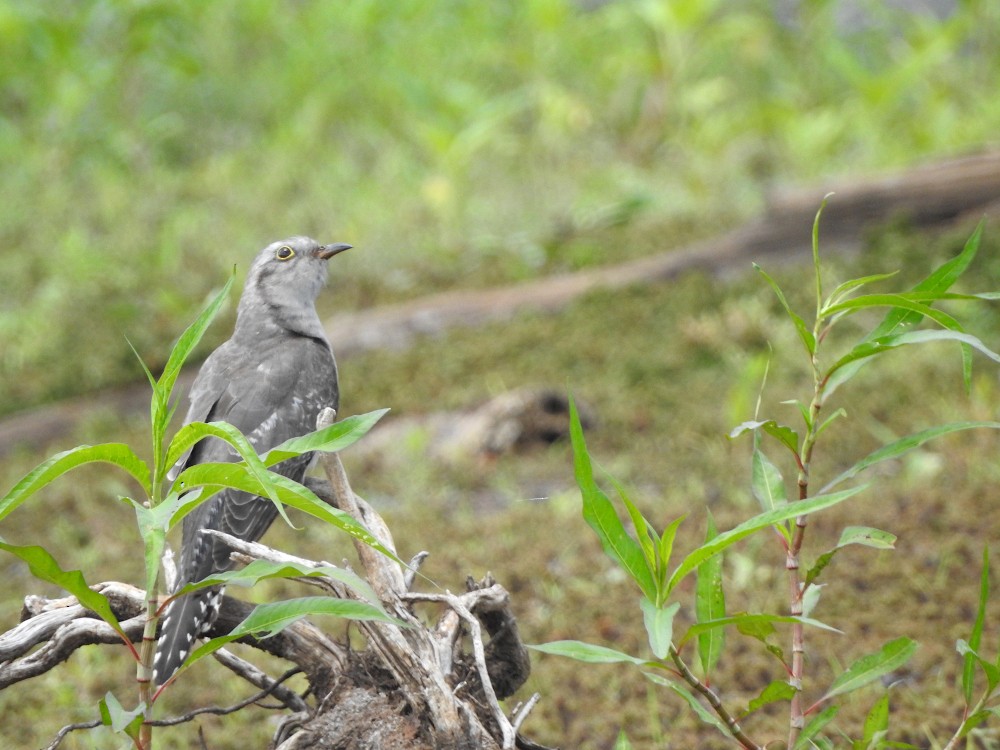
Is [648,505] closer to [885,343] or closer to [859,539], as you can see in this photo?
[859,539]

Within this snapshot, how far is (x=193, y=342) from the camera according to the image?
2.31 meters

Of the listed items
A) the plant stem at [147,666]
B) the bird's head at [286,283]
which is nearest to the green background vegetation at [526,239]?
the bird's head at [286,283]

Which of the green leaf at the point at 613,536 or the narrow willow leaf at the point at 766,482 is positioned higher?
the green leaf at the point at 613,536

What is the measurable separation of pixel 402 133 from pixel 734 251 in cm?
510

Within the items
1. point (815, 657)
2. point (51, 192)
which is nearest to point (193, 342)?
point (815, 657)

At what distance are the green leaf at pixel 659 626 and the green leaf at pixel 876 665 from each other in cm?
46

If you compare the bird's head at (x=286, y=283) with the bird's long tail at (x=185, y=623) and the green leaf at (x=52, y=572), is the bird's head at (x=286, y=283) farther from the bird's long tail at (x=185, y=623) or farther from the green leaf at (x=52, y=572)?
the green leaf at (x=52, y=572)

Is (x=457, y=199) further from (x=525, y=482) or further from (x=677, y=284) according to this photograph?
(x=525, y=482)

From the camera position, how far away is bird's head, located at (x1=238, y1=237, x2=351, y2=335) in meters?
4.16

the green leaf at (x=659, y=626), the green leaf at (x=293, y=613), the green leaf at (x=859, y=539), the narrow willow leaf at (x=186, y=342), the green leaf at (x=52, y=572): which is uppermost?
the narrow willow leaf at (x=186, y=342)

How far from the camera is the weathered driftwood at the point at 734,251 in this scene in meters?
8.56

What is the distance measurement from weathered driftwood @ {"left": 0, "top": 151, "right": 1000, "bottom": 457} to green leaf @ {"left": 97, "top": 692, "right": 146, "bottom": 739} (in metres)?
6.39

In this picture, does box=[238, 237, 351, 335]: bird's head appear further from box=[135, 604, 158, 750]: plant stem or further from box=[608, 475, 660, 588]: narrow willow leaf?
box=[608, 475, 660, 588]: narrow willow leaf

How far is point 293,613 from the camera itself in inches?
85.7
